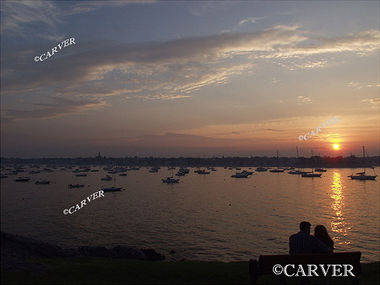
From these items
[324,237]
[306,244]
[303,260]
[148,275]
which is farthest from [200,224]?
[303,260]

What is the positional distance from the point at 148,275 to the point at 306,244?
744 centimetres

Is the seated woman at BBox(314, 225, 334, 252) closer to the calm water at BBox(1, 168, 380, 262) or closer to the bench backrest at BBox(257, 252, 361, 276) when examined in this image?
the bench backrest at BBox(257, 252, 361, 276)

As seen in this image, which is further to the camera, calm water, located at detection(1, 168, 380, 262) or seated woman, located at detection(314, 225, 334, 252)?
calm water, located at detection(1, 168, 380, 262)

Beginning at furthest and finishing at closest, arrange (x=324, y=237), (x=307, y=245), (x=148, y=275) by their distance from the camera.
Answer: (x=148, y=275) < (x=324, y=237) < (x=307, y=245)

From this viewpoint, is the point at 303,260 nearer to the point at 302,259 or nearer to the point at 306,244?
the point at 302,259

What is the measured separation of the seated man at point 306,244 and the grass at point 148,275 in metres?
2.44

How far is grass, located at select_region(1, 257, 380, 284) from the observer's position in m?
12.5

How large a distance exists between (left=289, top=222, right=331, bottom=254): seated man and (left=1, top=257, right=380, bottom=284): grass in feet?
8.01

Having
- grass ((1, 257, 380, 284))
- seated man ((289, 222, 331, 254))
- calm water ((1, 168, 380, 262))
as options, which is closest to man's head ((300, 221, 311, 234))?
seated man ((289, 222, 331, 254))

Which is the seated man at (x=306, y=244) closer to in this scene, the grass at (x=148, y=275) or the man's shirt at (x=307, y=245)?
the man's shirt at (x=307, y=245)

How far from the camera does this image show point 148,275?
45.0ft

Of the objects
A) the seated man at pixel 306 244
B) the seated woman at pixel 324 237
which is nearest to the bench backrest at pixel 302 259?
the seated man at pixel 306 244

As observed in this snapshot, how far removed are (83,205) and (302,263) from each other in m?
65.8

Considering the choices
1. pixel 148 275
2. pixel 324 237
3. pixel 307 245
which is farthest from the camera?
pixel 148 275
